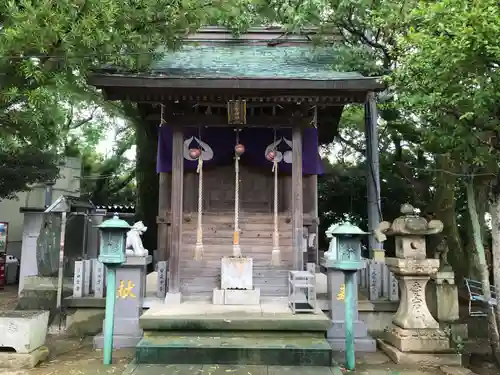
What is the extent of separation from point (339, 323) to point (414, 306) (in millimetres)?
1316

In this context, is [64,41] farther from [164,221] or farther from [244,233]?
[244,233]

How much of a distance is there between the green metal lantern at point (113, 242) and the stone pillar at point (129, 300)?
1332 mm

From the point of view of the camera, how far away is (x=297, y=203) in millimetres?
7965

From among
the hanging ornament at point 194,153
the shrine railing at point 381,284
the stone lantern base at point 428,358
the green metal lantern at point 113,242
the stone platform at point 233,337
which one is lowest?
the stone lantern base at point 428,358

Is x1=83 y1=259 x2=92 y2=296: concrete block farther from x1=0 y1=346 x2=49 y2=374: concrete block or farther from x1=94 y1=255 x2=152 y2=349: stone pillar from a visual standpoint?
x1=0 y1=346 x2=49 y2=374: concrete block

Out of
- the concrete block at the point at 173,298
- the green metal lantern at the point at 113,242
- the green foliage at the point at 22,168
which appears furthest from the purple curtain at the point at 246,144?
the green foliage at the point at 22,168

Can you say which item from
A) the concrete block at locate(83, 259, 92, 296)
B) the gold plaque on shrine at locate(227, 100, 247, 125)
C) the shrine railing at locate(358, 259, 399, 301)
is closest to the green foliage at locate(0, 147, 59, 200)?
the concrete block at locate(83, 259, 92, 296)

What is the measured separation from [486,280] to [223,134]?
19.8ft

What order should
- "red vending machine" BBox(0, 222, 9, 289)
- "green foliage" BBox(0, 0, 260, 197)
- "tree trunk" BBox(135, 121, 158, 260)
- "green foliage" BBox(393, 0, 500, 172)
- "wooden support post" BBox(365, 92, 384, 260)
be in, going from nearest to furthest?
"green foliage" BBox(393, 0, 500, 172), "green foliage" BBox(0, 0, 260, 197), "wooden support post" BBox(365, 92, 384, 260), "tree trunk" BBox(135, 121, 158, 260), "red vending machine" BBox(0, 222, 9, 289)

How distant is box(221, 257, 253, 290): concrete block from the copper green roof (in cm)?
346

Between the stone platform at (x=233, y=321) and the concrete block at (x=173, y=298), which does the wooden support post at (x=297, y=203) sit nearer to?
the stone platform at (x=233, y=321)

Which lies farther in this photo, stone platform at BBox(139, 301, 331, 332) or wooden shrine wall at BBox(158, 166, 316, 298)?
wooden shrine wall at BBox(158, 166, 316, 298)

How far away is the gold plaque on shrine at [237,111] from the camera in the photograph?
786 centimetres

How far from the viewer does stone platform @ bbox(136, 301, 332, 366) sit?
566 cm
